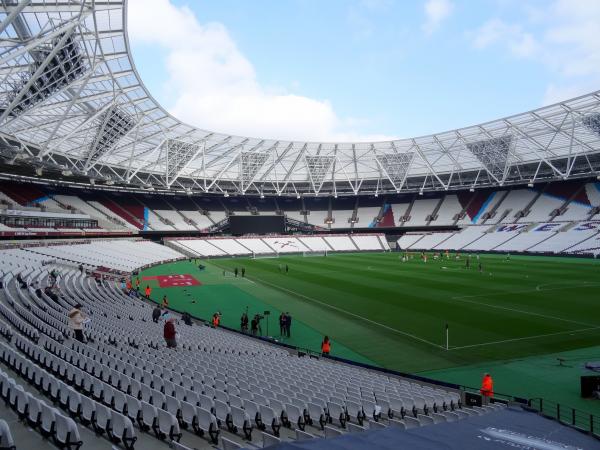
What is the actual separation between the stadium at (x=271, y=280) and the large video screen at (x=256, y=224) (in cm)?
28

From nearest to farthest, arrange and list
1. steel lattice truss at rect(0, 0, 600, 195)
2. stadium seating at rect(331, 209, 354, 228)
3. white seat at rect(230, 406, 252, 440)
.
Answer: white seat at rect(230, 406, 252, 440), steel lattice truss at rect(0, 0, 600, 195), stadium seating at rect(331, 209, 354, 228)

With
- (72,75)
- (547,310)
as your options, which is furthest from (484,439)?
(72,75)

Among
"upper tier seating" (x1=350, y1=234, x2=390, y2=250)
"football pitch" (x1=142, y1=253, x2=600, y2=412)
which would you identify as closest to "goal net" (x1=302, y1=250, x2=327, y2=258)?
"upper tier seating" (x1=350, y1=234, x2=390, y2=250)

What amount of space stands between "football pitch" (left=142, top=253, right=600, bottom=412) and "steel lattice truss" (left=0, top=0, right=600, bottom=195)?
56.0ft

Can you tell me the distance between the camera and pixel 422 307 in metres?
26.6

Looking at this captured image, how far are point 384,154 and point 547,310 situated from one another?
171ft

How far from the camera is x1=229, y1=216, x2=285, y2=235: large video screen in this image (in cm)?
8238

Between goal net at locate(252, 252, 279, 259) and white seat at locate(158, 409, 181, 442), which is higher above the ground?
goal net at locate(252, 252, 279, 259)

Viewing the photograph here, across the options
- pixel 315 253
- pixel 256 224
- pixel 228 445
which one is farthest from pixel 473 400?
pixel 256 224

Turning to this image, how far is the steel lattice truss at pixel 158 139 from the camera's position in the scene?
1112 inches

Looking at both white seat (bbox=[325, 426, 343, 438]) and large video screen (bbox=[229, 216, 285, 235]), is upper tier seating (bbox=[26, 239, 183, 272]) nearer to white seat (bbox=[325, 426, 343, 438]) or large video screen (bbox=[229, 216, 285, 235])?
large video screen (bbox=[229, 216, 285, 235])

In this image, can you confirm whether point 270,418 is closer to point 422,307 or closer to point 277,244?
point 422,307

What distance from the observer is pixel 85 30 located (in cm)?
2900

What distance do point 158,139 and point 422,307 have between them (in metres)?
44.7
